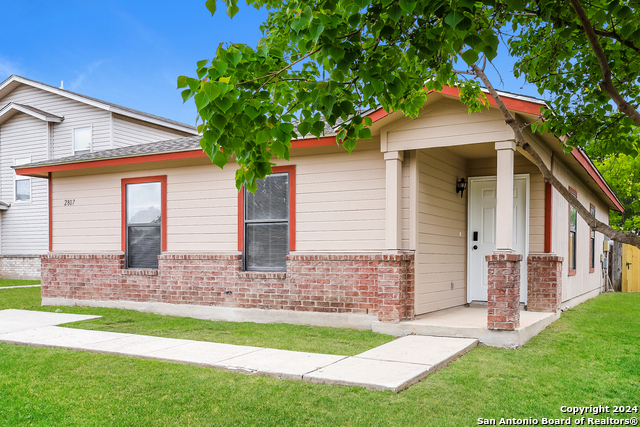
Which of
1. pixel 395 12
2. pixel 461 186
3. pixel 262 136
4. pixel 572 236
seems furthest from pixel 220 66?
pixel 572 236

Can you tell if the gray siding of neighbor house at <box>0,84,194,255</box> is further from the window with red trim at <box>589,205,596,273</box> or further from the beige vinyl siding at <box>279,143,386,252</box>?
the window with red trim at <box>589,205,596,273</box>

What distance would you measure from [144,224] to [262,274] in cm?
274

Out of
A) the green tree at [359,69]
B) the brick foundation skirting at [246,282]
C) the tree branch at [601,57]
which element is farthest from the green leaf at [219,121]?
the brick foundation skirting at [246,282]

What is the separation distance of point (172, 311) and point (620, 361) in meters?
6.78

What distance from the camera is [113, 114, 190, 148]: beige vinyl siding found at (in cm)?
1786

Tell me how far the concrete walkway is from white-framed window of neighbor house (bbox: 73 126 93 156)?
11.4 meters

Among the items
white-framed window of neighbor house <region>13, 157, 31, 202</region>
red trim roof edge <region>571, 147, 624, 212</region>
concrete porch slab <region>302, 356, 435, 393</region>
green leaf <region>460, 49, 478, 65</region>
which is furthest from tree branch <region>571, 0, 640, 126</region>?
white-framed window of neighbor house <region>13, 157, 31, 202</region>

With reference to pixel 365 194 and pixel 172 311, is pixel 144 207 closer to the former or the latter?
pixel 172 311

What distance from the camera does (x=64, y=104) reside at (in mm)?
18625

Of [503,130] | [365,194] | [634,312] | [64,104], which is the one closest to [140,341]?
[365,194]

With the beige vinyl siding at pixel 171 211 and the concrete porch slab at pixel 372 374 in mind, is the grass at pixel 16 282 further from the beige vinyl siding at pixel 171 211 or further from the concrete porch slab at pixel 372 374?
the concrete porch slab at pixel 372 374

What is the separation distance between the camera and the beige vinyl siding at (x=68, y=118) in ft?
58.0

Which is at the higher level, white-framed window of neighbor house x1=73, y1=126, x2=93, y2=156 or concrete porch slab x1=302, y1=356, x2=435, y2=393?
white-framed window of neighbor house x1=73, y1=126, x2=93, y2=156

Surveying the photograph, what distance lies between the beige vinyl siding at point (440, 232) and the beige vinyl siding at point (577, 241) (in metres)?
1.54
